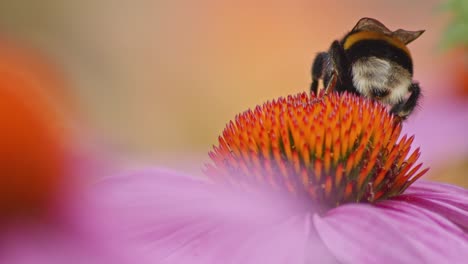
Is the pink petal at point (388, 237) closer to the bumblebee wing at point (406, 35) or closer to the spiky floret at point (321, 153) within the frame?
the spiky floret at point (321, 153)

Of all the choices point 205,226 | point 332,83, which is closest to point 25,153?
point 205,226

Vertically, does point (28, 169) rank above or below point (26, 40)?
below

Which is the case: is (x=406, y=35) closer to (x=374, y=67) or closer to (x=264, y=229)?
(x=374, y=67)

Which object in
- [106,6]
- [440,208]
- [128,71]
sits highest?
[106,6]

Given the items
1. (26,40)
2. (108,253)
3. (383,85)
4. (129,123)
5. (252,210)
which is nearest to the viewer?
(108,253)

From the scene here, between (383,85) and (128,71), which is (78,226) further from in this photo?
(128,71)

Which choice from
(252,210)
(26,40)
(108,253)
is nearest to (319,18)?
(26,40)

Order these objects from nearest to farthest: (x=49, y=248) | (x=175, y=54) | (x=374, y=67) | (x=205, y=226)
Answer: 1. (x=49, y=248)
2. (x=205, y=226)
3. (x=374, y=67)
4. (x=175, y=54)
